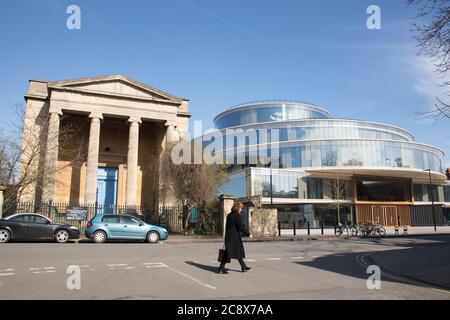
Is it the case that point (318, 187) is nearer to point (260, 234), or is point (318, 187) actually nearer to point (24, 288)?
point (260, 234)

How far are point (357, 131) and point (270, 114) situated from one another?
2244 centimetres

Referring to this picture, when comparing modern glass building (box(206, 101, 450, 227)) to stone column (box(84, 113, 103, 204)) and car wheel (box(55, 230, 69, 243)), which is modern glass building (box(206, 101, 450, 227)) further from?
car wheel (box(55, 230, 69, 243))

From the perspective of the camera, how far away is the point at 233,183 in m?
60.6

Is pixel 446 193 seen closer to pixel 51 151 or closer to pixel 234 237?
pixel 51 151

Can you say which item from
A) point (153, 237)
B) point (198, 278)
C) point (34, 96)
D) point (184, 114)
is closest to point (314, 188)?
point (184, 114)

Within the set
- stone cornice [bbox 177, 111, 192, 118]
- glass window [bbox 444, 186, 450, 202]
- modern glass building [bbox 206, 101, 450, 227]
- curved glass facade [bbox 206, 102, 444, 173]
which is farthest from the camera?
glass window [bbox 444, 186, 450, 202]

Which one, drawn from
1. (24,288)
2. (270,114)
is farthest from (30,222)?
(270,114)

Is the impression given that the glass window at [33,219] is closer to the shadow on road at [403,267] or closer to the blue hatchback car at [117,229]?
the blue hatchback car at [117,229]


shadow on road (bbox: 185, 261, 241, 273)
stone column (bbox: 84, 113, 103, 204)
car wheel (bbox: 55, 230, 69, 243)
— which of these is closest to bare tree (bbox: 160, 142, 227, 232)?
stone column (bbox: 84, 113, 103, 204)

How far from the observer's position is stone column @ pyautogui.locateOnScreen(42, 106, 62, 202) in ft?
90.1

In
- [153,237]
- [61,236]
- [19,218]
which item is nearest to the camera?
[19,218]

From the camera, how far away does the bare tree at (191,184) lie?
27.2 meters

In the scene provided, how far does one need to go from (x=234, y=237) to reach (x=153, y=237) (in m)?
11.4

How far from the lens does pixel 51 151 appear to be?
3009 centimetres
